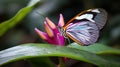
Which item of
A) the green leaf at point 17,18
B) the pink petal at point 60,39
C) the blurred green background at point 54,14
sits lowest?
the pink petal at point 60,39

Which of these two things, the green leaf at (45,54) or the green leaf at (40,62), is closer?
the green leaf at (45,54)

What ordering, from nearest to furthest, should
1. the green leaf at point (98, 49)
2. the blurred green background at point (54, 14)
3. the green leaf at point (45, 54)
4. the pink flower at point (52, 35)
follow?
the green leaf at point (45, 54) → the pink flower at point (52, 35) → the green leaf at point (98, 49) → the blurred green background at point (54, 14)

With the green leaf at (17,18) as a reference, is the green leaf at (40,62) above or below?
below

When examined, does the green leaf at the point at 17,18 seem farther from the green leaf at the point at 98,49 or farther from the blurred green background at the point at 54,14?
the blurred green background at the point at 54,14

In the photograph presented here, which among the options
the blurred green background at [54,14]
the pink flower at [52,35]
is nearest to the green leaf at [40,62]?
the pink flower at [52,35]

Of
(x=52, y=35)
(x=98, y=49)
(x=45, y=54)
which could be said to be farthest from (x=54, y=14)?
(x=45, y=54)
